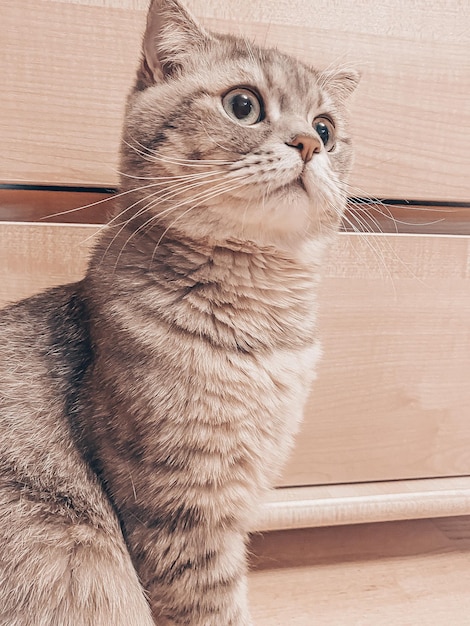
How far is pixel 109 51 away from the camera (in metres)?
0.79

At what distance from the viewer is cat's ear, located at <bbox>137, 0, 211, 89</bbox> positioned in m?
0.63

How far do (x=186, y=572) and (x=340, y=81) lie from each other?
65 cm

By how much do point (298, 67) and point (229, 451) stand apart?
470mm

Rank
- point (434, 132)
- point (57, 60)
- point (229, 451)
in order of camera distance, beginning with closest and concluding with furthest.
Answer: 1. point (229, 451)
2. point (57, 60)
3. point (434, 132)

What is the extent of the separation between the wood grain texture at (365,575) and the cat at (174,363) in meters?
0.27

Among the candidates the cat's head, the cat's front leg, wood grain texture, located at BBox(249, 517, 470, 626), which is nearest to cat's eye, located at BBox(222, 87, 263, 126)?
the cat's head

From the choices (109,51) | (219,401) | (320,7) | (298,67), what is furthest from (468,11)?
(219,401)

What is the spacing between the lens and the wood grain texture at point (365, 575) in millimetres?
865

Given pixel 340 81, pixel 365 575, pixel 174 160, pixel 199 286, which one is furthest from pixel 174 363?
pixel 365 575

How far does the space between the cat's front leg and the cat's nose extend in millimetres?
A: 415

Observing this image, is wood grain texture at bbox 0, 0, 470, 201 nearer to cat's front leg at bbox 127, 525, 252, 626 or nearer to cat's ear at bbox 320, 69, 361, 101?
cat's ear at bbox 320, 69, 361, 101

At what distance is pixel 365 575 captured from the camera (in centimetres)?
96

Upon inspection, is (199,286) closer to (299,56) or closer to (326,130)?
(326,130)

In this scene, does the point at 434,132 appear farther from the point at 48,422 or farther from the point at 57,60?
the point at 48,422
